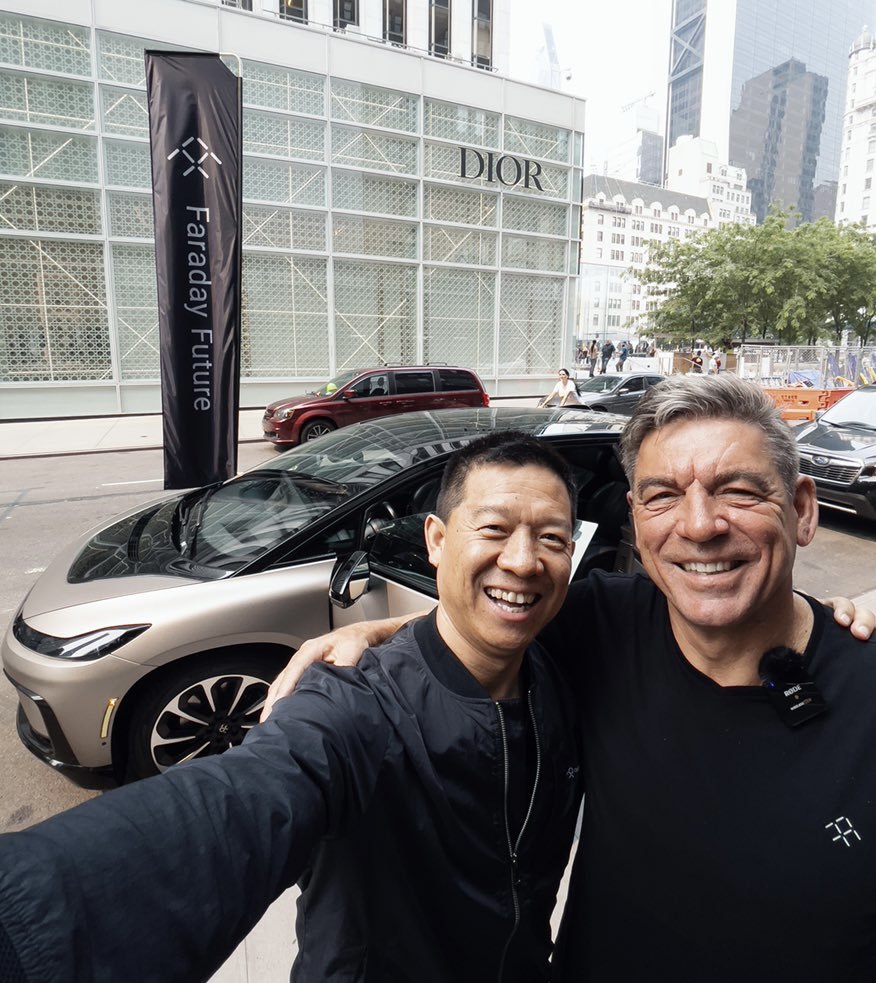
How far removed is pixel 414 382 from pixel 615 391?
5839 millimetres

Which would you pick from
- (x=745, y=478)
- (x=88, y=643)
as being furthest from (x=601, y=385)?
(x=745, y=478)

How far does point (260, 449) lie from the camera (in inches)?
518

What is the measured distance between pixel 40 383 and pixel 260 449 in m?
6.88

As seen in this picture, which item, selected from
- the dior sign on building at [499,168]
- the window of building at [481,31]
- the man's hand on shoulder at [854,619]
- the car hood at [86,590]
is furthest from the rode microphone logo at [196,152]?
the window of building at [481,31]

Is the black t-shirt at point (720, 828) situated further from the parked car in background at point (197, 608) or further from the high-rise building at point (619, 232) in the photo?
the high-rise building at point (619, 232)

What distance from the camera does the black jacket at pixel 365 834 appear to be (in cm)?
72

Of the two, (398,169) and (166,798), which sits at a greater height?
(398,169)

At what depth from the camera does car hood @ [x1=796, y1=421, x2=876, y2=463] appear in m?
7.69

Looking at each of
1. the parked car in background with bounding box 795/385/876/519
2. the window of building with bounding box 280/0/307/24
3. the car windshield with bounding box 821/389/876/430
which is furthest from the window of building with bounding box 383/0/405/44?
the parked car in background with bounding box 795/385/876/519

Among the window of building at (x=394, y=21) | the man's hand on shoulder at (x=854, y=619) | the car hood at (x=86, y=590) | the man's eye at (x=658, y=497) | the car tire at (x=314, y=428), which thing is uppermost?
the window of building at (x=394, y=21)

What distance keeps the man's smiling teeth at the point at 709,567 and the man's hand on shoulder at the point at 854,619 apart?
0.75 ft

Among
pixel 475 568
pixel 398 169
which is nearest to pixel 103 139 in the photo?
pixel 398 169

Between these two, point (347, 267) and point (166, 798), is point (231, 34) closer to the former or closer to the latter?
point (347, 267)

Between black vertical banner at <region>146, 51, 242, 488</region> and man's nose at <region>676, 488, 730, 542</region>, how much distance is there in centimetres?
602
